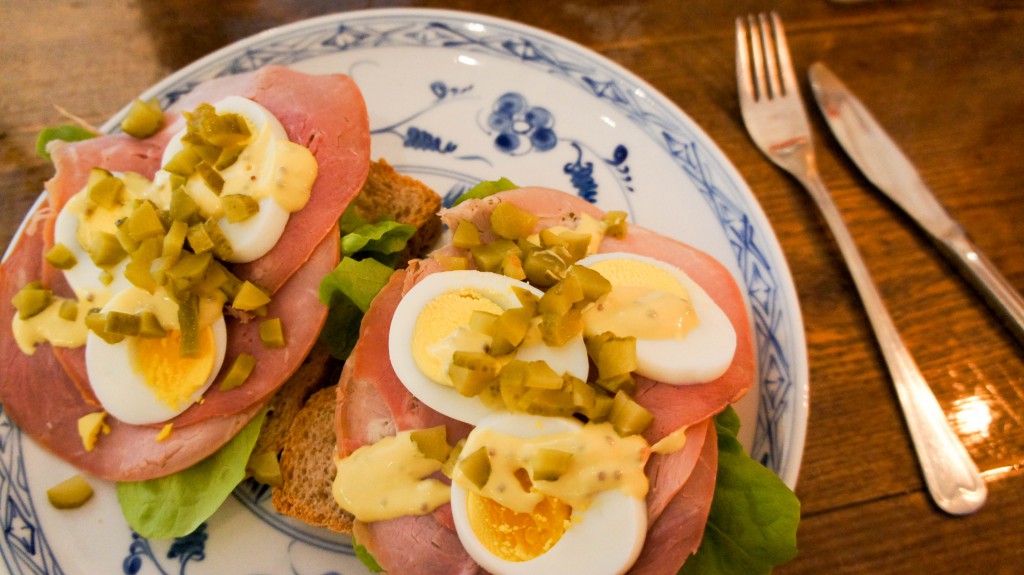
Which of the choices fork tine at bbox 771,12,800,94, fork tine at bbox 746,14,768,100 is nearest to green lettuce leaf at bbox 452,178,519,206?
fork tine at bbox 746,14,768,100


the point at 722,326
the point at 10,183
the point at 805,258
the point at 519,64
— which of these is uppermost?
the point at 519,64

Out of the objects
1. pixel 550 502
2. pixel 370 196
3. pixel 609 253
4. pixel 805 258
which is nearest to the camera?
pixel 550 502

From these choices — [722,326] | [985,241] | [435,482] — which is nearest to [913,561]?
[722,326]

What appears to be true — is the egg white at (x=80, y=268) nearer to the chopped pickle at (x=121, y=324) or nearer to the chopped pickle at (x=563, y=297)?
the chopped pickle at (x=121, y=324)

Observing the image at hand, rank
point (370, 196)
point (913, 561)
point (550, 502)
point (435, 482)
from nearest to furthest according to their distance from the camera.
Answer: point (550, 502) < point (435, 482) < point (913, 561) < point (370, 196)

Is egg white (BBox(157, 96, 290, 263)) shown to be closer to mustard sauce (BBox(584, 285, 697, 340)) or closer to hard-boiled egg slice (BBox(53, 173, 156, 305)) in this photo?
hard-boiled egg slice (BBox(53, 173, 156, 305))

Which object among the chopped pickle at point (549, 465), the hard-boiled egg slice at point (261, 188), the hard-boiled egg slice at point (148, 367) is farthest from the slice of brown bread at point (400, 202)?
the chopped pickle at point (549, 465)

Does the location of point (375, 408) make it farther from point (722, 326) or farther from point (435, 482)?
point (722, 326)
